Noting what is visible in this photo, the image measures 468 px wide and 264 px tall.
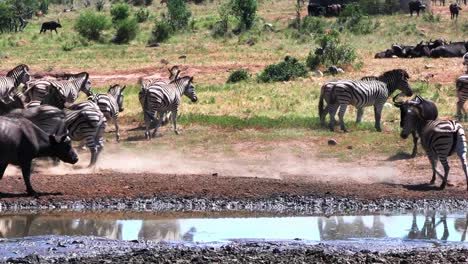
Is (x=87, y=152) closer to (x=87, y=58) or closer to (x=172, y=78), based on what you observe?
(x=172, y=78)

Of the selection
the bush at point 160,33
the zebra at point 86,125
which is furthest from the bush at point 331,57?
the zebra at point 86,125

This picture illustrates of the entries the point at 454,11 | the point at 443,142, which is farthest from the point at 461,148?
the point at 454,11

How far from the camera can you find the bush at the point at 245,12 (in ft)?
192

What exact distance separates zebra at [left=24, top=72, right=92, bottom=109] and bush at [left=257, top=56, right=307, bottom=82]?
376 inches

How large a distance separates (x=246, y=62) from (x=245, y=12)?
17.6 m

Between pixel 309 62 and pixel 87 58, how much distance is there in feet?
40.4

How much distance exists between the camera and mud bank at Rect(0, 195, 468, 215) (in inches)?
630

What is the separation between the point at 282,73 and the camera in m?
34.8

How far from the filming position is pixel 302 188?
17484 mm

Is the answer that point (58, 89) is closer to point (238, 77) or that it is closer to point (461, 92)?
point (461, 92)

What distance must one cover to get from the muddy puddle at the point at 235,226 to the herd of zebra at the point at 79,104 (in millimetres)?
3521

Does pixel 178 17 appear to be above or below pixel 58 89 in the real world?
below

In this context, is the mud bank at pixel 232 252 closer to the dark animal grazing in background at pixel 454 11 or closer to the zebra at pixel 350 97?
the zebra at pixel 350 97

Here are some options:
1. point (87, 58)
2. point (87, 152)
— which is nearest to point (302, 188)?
point (87, 152)
